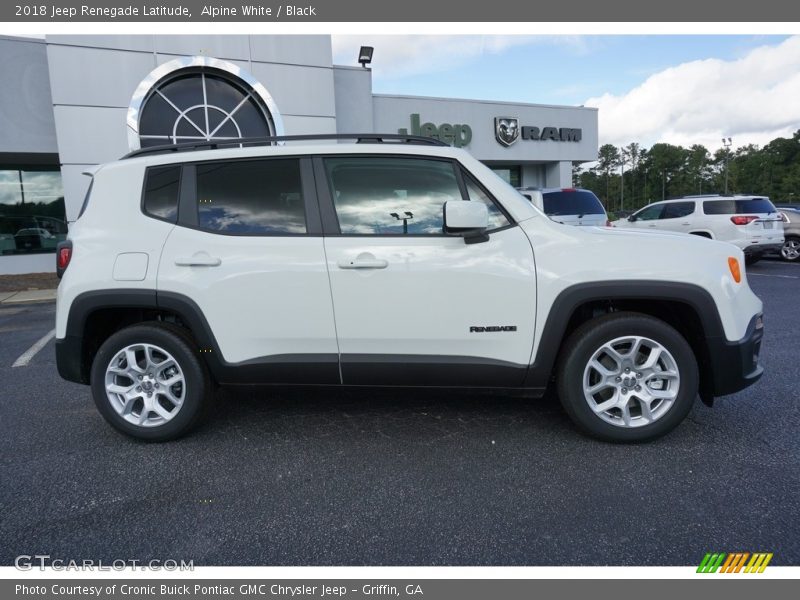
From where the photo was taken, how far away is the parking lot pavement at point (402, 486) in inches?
88.9

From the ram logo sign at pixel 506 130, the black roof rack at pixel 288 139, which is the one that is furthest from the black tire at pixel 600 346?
the ram logo sign at pixel 506 130

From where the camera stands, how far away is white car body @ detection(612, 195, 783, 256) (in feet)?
38.8

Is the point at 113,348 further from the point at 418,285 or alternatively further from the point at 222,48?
the point at 222,48

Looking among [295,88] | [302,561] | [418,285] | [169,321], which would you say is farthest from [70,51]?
[302,561]

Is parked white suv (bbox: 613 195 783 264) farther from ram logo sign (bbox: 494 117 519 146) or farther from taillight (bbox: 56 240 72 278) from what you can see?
taillight (bbox: 56 240 72 278)

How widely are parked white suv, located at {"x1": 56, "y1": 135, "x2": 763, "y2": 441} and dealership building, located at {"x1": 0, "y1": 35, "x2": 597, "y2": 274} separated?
34.9 feet

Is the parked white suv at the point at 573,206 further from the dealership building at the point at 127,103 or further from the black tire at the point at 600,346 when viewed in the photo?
the dealership building at the point at 127,103

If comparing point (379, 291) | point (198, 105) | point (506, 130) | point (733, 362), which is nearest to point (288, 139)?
point (379, 291)

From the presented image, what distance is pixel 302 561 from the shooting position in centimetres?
217

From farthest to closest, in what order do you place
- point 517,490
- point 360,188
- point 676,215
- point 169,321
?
point 676,215 → point 169,321 → point 360,188 → point 517,490

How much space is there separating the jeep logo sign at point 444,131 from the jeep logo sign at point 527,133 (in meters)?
1.33

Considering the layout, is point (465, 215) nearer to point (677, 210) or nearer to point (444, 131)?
point (677, 210)

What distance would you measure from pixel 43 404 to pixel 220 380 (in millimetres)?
1989

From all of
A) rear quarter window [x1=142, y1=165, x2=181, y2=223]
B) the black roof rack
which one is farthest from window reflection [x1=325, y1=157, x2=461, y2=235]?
rear quarter window [x1=142, y1=165, x2=181, y2=223]
